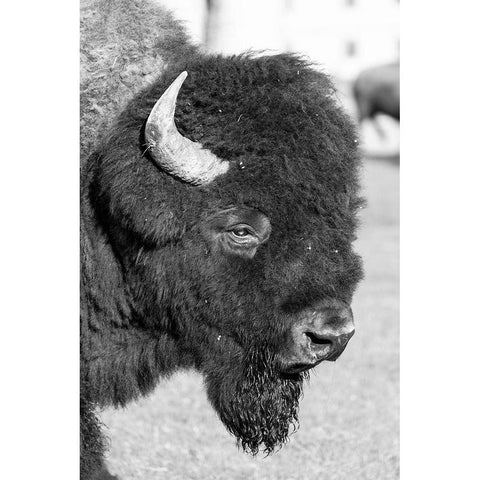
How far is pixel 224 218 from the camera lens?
12.9ft

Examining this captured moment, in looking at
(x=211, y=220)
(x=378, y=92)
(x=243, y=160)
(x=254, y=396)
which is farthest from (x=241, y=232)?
(x=378, y=92)

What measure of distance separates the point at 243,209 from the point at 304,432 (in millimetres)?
3026

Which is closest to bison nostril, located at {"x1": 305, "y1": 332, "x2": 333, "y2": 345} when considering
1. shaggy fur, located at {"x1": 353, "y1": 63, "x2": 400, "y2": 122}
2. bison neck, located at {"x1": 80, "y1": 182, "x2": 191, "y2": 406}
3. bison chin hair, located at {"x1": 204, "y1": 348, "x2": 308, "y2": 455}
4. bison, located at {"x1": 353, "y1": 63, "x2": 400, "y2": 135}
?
bison chin hair, located at {"x1": 204, "y1": 348, "x2": 308, "y2": 455}

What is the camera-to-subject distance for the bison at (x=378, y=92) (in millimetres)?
29172

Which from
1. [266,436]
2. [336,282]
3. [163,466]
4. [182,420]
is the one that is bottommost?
[182,420]

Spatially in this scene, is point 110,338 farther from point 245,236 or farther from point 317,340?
point 317,340

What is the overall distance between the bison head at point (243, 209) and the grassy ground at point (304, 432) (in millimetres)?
850

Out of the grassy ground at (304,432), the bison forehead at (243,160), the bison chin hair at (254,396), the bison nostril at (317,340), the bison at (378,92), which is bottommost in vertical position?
the bison at (378,92)

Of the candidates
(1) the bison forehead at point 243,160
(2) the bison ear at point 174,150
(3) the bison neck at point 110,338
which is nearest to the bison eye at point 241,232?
(1) the bison forehead at point 243,160

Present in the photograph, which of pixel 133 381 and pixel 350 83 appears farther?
pixel 350 83

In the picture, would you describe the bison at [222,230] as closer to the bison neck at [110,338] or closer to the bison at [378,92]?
the bison neck at [110,338]
